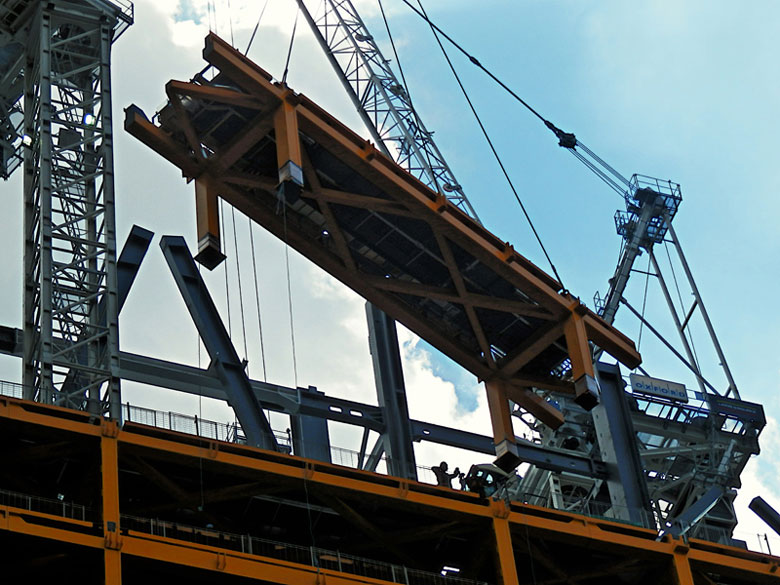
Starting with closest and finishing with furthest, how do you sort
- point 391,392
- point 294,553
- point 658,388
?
1. point 294,553
2. point 391,392
3. point 658,388

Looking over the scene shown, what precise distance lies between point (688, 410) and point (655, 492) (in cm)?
457

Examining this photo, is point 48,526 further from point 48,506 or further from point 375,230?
point 375,230

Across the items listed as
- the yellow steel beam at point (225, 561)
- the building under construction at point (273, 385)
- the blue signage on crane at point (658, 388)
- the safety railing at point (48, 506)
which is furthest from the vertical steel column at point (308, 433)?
the blue signage on crane at point (658, 388)

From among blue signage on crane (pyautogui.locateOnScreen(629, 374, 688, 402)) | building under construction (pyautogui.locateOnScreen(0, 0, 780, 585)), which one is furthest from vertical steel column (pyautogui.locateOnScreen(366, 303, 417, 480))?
blue signage on crane (pyautogui.locateOnScreen(629, 374, 688, 402))

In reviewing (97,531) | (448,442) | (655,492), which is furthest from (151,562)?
(655,492)

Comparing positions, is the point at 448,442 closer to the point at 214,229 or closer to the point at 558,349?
the point at 558,349

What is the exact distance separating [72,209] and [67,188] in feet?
2.70

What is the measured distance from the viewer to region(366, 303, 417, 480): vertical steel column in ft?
218

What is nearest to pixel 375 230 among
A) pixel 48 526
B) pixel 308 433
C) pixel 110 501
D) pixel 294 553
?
pixel 308 433

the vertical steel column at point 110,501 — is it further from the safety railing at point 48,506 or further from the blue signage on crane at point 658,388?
the blue signage on crane at point 658,388

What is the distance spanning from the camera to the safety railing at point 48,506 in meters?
50.4

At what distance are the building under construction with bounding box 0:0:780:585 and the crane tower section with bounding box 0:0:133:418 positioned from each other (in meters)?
0.11

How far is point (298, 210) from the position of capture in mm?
64875

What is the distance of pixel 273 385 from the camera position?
65750 millimetres
